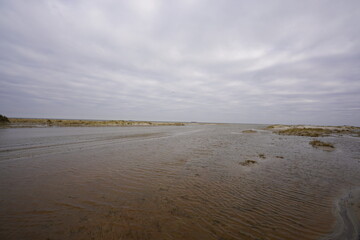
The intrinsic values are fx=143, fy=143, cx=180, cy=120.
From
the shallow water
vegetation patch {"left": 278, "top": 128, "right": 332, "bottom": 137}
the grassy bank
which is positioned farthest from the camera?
the grassy bank

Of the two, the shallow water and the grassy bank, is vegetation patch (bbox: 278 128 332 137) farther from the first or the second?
the shallow water

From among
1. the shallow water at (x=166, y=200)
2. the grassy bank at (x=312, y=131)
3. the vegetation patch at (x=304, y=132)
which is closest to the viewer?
the shallow water at (x=166, y=200)

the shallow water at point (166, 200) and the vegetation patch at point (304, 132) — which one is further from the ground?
the vegetation patch at point (304, 132)

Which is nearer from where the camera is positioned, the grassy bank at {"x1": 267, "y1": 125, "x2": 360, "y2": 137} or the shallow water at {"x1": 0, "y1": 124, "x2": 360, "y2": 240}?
the shallow water at {"x1": 0, "y1": 124, "x2": 360, "y2": 240}

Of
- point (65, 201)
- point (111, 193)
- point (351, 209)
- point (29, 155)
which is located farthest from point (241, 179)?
point (29, 155)

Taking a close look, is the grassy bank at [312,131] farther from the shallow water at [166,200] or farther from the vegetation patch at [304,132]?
the shallow water at [166,200]

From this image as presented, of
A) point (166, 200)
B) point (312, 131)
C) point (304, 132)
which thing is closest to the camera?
point (166, 200)

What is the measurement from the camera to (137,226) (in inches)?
152

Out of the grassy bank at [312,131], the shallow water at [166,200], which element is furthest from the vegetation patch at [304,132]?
the shallow water at [166,200]

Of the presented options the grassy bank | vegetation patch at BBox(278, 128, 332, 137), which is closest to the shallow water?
vegetation patch at BBox(278, 128, 332, 137)

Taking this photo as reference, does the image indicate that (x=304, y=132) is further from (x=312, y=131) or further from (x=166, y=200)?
(x=166, y=200)

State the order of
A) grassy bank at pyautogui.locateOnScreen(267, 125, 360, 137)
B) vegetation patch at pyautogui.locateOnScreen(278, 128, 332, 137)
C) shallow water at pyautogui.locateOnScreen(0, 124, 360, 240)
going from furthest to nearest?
grassy bank at pyautogui.locateOnScreen(267, 125, 360, 137) < vegetation patch at pyautogui.locateOnScreen(278, 128, 332, 137) < shallow water at pyautogui.locateOnScreen(0, 124, 360, 240)

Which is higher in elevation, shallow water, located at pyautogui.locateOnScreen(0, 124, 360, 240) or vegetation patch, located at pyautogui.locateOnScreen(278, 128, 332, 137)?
vegetation patch, located at pyautogui.locateOnScreen(278, 128, 332, 137)

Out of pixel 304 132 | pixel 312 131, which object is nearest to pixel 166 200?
pixel 304 132
